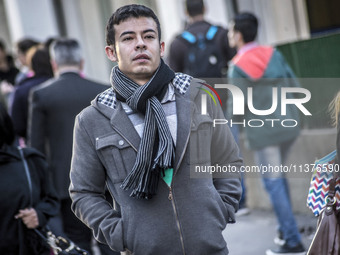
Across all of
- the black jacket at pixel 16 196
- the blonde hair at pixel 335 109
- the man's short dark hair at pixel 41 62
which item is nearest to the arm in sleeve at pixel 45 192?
the black jacket at pixel 16 196

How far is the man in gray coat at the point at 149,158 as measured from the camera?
3082 millimetres

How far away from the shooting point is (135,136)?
315 centimetres

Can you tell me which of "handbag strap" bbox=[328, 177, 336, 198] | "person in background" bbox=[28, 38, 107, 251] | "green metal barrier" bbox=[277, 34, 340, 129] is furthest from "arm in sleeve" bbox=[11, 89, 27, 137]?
"handbag strap" bbox=[328, 177, 336, 198]

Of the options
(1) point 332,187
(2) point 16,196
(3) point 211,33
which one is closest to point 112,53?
(1) point 332,187

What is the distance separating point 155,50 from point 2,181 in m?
1.67

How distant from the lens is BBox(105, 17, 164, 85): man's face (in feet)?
10.5

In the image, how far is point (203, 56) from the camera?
22.6 ft

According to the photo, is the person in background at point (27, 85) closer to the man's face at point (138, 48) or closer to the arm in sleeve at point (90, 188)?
the arm in sleeve at point (90, 188)

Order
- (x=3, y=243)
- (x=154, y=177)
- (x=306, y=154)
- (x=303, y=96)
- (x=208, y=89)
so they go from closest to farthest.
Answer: (x=154, y=177)
(x=208, y=89)
(x=303, y=96)
(x=3, y=243)
(x=306, y=154)

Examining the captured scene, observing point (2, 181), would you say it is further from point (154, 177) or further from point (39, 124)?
point (154, 177)

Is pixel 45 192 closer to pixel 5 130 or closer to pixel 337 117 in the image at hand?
pixel 5 130

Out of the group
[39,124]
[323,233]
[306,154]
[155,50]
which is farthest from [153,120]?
[306,154]

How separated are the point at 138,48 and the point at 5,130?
5.24 ft

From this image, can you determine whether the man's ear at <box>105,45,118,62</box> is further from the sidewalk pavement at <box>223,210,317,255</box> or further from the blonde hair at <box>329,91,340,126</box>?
the sidewalk pavement at <box>223,210,317,255</box>
